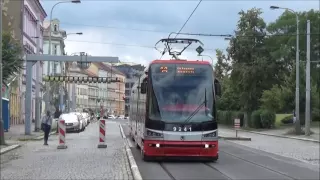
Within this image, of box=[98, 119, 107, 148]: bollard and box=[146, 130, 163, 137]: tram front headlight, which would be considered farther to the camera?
box=[98, 119, 107, 148]: bollard

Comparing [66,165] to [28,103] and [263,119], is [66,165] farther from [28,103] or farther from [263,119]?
[263,119]

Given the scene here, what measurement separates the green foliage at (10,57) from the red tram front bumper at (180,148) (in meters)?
16.0

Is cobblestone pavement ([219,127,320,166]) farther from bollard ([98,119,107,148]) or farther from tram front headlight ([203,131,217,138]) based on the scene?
bollard ([98,119,107,148])

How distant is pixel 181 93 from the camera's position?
60.4 feet

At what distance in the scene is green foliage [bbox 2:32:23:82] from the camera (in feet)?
104

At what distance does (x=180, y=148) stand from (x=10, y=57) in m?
17.6

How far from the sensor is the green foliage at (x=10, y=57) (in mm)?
31781

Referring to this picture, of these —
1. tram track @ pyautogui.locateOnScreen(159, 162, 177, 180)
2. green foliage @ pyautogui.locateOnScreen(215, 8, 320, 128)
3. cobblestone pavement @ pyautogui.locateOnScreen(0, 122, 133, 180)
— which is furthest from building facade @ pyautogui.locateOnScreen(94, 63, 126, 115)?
tram track @ pyautogui.locateOnScreen(159, 162, 177, 180)

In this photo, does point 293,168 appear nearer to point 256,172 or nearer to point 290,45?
point 256,172

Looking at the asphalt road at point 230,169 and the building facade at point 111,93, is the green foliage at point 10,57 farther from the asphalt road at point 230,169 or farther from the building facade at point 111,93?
the building facade at point 111,93

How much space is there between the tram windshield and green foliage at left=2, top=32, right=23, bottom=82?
50.3 ft

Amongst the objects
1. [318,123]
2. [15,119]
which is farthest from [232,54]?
[15,119]

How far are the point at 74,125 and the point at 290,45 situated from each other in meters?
35.1

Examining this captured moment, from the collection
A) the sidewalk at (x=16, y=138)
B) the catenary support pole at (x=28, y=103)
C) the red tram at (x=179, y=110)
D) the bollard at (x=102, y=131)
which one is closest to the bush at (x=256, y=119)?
the sidewalk at (x=16, y=138)
